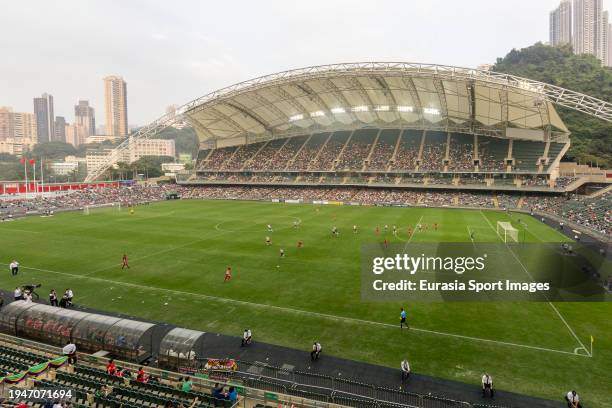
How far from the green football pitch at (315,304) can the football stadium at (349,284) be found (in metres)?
0.13

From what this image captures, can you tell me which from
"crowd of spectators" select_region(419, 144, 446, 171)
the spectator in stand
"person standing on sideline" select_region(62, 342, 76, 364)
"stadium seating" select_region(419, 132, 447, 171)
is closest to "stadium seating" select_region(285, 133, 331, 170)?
"stadium seating" select_region(419, 132, 447, 171)

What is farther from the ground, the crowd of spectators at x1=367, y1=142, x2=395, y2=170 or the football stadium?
the crowd of spectators at x1=367, y1=142, x2=395, y2=170

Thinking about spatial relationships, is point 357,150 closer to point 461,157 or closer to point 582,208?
point 461,157

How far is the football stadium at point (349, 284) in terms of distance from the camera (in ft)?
43.8

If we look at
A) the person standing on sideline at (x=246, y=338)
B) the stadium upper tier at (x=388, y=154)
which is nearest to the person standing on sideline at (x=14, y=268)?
the person standing on sideline at (x=246, y=338)

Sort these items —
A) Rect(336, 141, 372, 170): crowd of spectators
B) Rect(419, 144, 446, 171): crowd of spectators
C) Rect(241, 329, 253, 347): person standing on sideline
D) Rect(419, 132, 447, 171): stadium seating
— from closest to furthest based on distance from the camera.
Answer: Rect(241, 329, 253, 347): person standing on sideline < Rect(419, 144, 446, 171): crowd of spectators < Rect(419, 132, 447, 171): stadium seating < Rect(336, 141, 372, 170): crowd of spectators

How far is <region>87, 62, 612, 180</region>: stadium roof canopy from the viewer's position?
183ft

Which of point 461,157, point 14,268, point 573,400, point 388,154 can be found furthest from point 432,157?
point 14,268

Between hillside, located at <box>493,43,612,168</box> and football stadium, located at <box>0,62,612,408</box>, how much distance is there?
13894 millimetres

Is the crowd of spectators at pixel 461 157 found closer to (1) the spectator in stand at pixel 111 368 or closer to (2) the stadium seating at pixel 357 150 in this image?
(2) the stadium seating at pixel 357 150

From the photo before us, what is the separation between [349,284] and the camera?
80.3ft

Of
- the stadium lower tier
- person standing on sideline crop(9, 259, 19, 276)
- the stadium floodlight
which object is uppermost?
the stadium floodlight

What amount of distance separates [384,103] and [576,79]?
2348 inches

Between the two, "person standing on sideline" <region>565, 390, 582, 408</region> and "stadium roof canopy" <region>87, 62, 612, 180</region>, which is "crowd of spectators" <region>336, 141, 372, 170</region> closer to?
"stadium roof canopy" <region>87, 62, 612, 180</region>
